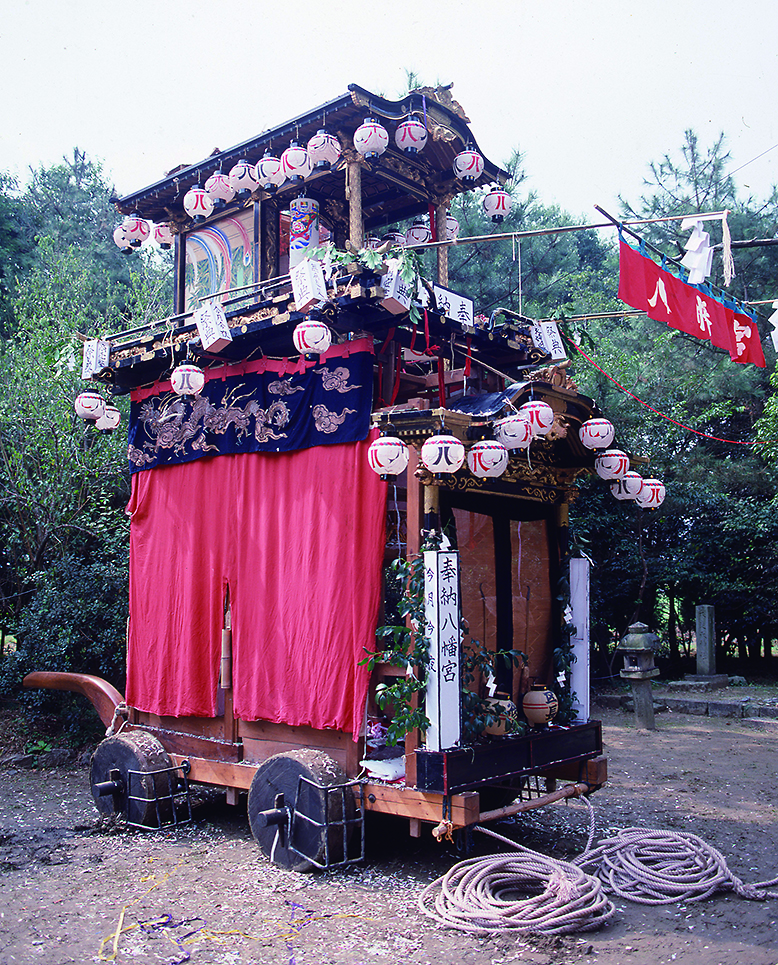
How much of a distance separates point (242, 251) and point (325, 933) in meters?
6.40

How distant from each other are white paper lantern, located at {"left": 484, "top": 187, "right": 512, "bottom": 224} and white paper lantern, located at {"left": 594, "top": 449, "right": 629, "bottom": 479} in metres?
3.16

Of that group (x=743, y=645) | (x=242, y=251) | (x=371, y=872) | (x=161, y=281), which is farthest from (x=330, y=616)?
(x=743, y=645)

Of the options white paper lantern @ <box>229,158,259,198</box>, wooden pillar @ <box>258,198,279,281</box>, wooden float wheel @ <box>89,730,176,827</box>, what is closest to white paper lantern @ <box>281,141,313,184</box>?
white paper lantern @ <box>229,158,259,198</box>

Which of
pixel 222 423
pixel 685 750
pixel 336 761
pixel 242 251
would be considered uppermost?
pixel 242 251

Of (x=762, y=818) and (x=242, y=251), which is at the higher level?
(x=242, y=251)

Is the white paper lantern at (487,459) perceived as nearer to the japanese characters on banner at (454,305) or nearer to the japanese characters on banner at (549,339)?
the japanese characters on banner at (454,305)

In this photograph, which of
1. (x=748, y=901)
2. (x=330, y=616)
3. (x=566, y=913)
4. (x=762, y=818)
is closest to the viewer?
(x=566, y=913)

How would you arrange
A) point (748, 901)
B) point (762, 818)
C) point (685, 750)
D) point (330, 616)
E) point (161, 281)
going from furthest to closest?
1. point (161, 281)
2. point (685, 750)
3. point (762, 818)
4. point (330, 616)
5. point (748, 901)

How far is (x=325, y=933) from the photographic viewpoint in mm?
4984

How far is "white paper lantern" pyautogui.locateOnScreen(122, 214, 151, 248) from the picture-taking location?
878 centimetres

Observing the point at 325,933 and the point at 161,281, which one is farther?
the point at 161,281

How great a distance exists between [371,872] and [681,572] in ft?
37.6

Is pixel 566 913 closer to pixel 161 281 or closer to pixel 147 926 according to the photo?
pixel 147 926

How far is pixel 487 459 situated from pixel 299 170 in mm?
3337
